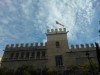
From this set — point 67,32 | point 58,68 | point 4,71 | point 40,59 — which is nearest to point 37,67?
point 40,59

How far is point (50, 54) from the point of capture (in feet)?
125

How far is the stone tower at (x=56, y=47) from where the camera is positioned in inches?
1453

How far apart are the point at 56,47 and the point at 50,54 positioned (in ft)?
7.61

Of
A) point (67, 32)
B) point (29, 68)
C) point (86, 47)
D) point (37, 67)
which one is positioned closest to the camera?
point (29, 68)

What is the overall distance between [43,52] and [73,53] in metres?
7.11

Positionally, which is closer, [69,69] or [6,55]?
[69,69]

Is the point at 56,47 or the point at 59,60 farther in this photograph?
the point at 56,47

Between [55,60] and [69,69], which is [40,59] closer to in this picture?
[55,60]

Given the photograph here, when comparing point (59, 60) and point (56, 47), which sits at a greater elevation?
point (56, 47)

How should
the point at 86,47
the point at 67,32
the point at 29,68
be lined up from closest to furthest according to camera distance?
the point at 29,68
the point at 86,47
the point at 67,32

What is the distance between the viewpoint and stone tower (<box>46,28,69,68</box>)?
121ft

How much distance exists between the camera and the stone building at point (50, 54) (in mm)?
36781

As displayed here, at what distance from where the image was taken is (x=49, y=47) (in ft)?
128

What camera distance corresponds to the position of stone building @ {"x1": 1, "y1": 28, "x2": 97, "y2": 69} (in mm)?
36781
